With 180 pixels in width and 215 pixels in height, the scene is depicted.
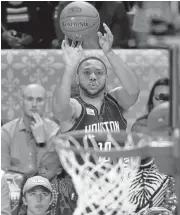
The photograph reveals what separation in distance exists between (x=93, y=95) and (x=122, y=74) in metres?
0.21

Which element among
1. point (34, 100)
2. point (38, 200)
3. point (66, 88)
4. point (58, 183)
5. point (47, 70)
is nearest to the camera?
point (66, 88)

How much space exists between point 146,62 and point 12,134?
138 cm

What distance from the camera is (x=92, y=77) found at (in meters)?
2.95

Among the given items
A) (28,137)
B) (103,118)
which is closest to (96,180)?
(103,118)

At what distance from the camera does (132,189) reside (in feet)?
9.82

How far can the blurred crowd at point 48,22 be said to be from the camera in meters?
4.30

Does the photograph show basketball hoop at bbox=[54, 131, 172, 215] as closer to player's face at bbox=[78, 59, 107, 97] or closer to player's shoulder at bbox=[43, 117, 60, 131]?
player's face at bbox=[78, 59, 107, 97]

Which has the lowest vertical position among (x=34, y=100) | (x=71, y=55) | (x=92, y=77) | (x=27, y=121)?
(x=27, y=121)

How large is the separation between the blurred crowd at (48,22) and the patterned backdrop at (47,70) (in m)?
0.09

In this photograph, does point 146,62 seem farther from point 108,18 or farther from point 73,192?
point 73,192

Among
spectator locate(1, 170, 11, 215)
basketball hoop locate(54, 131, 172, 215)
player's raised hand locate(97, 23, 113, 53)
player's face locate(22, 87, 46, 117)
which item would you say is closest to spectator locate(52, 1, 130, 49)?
player's face locate(22, 87, 46, 117)

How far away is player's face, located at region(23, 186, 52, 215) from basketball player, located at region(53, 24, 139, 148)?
1.36 ft

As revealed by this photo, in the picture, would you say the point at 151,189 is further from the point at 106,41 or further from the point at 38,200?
the point at 106,41

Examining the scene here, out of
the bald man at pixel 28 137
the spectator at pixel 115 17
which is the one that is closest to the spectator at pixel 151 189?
the bald man at pixel 28 137
